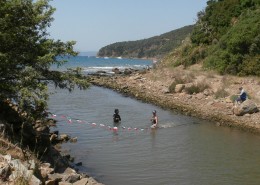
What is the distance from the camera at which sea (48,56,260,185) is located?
14584mm

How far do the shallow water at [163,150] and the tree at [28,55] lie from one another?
13.0ft

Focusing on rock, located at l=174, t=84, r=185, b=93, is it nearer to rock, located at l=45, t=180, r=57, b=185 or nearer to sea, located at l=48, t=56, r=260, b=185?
sea, located at l=48, t=56, r=260, b=185

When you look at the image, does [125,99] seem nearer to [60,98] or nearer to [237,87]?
[60,98]

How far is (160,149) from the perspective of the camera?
18.3 m

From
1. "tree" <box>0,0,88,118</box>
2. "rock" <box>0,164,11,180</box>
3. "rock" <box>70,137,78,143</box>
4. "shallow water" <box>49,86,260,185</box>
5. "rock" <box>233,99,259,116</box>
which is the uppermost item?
"tree" <box>0,0,88,118</box>

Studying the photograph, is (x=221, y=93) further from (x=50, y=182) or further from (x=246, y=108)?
(x=50, y=182)

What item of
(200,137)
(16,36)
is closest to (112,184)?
(16,36)

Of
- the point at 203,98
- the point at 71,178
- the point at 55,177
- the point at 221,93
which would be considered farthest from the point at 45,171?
the point at 203,98

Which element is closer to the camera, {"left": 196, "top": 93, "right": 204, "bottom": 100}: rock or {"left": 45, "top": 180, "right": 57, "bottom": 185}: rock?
{"left": 45, "top": 180, "right": 57, "bottom": 185}: rock

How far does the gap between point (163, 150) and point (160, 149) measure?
8.4 inches

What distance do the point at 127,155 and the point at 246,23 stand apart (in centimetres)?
2475

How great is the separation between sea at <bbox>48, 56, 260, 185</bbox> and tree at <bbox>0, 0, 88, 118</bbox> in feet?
4.66

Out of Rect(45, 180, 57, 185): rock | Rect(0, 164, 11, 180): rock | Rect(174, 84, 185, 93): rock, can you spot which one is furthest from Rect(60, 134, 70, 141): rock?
Rect(174, 84, 185, 93): rock

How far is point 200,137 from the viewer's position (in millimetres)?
21109
